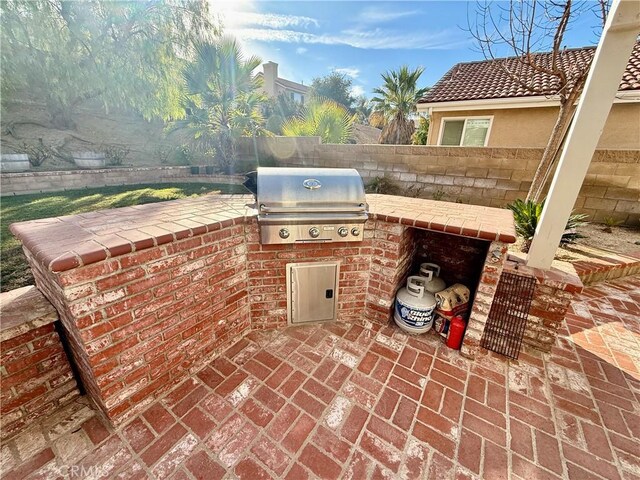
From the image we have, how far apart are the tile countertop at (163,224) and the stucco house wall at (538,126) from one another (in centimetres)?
652

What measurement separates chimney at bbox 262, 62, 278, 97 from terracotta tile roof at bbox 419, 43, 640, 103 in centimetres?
1902

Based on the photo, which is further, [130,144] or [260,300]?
[130,144]

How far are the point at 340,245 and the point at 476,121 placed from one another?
8.16m

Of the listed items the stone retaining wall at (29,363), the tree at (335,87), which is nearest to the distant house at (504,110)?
the stone retaining wall at (29,363)

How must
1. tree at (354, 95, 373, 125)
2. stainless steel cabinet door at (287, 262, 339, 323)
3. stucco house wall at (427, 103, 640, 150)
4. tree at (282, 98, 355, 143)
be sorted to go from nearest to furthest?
stainless steel cabinet door at (287, 262, 339, 323)
stucco house wall at (427, 103, 640, 150)
tree at (282, 98, 355, 143)
tree at (354, 95, 373, 125)

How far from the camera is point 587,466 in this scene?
1.55 metres

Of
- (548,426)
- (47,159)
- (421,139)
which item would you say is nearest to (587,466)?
(548,426)

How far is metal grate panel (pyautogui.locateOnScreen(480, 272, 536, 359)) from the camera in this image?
2.32 meters

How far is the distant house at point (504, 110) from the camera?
241 inches

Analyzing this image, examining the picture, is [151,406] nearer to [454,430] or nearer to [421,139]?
[454,430]

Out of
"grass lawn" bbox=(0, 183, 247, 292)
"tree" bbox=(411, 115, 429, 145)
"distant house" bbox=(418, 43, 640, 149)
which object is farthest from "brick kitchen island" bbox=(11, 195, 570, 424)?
"tree" bbox=(411, 115, 429, 145)

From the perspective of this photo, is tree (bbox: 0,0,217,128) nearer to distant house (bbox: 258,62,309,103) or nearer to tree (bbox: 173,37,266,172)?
tree (bbox: 173,37,266,172)

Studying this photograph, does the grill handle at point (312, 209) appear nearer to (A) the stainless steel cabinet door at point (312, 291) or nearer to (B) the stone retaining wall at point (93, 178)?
(A) the stainless steel cabinet door at point (312, 291)

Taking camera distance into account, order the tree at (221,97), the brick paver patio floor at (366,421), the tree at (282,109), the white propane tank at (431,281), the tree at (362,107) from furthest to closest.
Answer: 1. the tree at (362,107)
2. the tree at (282,109)
3. the tree at (221,97)
4. the white propane tank at (431,281)
5. the brick paver patio floor at (366,421)
